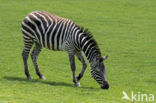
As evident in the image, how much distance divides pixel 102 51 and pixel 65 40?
23.1ft

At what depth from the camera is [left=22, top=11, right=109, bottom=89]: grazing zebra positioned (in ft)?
44.4

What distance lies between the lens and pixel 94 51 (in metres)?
13.5

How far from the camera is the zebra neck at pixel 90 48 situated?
13.5m

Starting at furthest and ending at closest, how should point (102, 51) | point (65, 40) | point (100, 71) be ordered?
1. point (102, 51)
2. point (65, 40)
3. point (100, 71)

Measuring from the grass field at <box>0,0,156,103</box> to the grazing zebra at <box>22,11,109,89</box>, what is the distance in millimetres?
639

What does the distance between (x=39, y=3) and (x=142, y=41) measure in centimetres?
1332

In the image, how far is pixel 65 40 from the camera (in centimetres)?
1416

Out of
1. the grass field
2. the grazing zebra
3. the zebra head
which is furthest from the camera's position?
the grazing zebra

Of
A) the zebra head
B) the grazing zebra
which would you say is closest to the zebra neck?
the grazing zebra

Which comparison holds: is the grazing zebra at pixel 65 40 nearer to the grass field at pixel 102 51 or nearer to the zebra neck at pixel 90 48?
the zebra neck at pixel 90 48

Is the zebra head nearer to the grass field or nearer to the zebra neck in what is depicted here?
the zebra neck

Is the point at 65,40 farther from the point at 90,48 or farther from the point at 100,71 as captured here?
the point at 100,71

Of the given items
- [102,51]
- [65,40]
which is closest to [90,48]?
[65,40]

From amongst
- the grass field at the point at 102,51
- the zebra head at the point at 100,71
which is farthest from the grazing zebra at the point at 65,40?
the grass field at the point at 102,51
